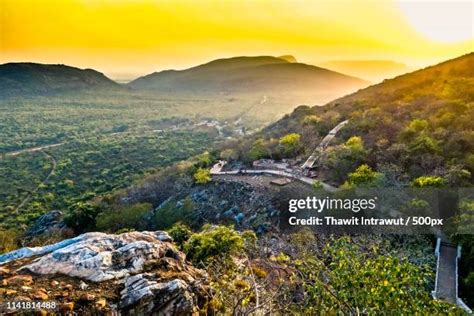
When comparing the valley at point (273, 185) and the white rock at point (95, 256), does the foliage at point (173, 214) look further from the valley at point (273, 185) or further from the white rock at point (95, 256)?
the white rock at point (95, 256)

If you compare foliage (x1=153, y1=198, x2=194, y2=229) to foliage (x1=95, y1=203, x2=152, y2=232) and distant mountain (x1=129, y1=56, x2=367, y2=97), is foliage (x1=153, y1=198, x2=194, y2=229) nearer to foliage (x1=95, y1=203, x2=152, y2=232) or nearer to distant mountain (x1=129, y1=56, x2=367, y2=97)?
foliage (x1=95, y1=203, x2=152, y2=232)

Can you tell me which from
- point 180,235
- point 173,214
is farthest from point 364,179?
point 173,214

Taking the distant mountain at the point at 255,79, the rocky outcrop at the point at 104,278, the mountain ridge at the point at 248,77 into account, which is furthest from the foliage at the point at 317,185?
the mountain ridge at the point at 248,77

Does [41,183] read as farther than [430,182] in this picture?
Yes

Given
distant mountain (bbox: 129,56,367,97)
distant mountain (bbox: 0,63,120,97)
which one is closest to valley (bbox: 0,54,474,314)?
distant mountain (bbox: 0,63,120,97)

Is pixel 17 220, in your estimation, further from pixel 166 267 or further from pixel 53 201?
pixel 166 267

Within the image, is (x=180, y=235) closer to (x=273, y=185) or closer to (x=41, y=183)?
(x=273, y=185)

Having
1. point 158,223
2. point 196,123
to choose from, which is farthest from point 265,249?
point 196,123
